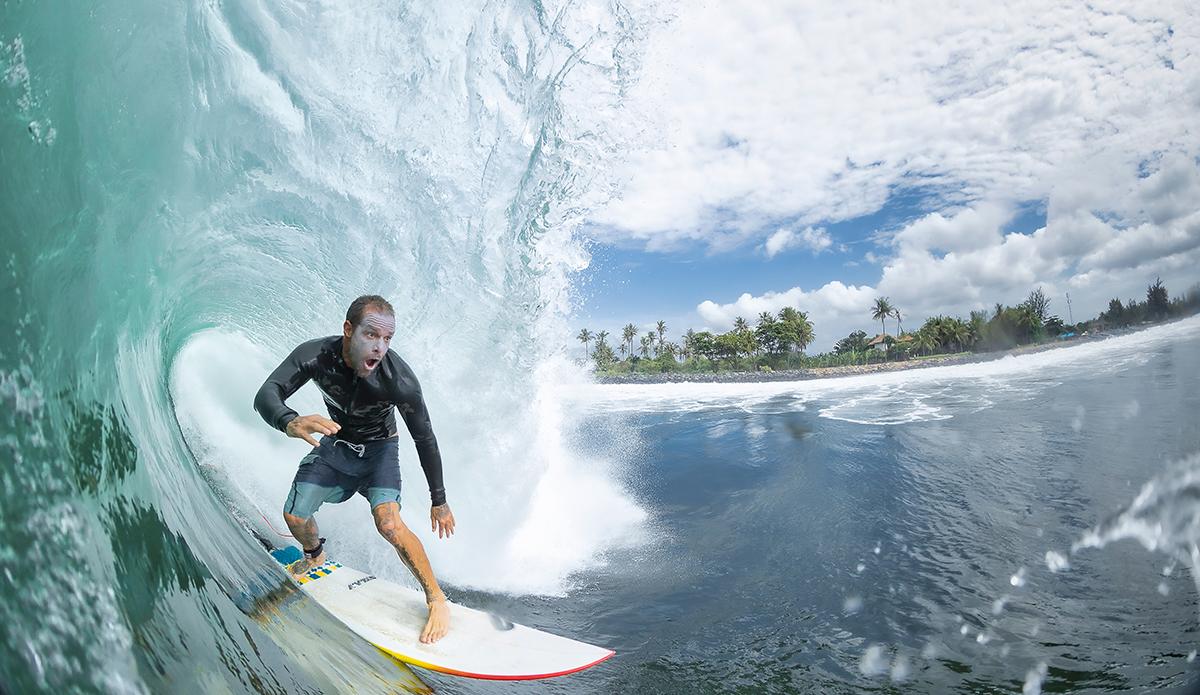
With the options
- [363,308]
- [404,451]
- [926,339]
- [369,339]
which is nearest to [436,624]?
[369,339]

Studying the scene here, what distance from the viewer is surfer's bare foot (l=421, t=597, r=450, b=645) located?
308 cm

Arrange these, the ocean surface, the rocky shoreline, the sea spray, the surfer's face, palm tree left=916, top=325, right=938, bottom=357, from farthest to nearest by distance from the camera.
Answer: palm tree left=916, top=325, right=938, bottom=357 < the rocky shoreline < the sea spray < the surfer's face < the ocean surface

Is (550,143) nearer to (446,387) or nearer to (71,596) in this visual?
(446,387)

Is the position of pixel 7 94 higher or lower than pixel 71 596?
higher

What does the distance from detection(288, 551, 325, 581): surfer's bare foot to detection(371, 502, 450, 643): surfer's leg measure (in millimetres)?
1028

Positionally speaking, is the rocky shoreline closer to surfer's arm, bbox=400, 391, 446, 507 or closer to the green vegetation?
the green vegetation

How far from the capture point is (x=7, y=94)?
1.76 m

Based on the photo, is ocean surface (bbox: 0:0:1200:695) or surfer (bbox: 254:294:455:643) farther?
surfer (bbox: 254:294:455:643)

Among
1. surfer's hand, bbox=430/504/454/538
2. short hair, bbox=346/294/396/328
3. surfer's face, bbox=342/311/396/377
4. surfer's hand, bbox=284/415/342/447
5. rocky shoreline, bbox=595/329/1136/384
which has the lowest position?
rocky shoreline, bbox=595/329/1136/384

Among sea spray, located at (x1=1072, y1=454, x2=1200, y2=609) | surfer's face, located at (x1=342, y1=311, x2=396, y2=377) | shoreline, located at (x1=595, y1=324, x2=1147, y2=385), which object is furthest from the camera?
shoreline, located at (x1=595, y1=324, x2=1147, y2=385)

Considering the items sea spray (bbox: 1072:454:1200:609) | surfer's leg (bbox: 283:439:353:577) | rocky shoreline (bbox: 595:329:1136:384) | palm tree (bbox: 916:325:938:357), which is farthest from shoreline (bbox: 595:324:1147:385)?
surfer's leg (bbox: 283:439:353:577)

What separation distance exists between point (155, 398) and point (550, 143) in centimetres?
399

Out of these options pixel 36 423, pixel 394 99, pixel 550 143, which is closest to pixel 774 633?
pixel 36 423

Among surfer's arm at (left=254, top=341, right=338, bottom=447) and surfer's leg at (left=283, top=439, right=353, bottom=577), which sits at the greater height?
surfer's arm at (left=254, top=341, right=338, bottom=447)
